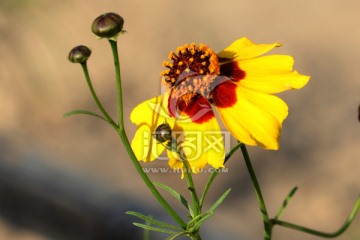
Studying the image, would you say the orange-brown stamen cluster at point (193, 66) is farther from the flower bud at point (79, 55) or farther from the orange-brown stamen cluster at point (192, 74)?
the flower bud at point (79, 55)

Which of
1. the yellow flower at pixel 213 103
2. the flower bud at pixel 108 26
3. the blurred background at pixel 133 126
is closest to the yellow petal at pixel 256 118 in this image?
the yellow flower at pixel 213 103

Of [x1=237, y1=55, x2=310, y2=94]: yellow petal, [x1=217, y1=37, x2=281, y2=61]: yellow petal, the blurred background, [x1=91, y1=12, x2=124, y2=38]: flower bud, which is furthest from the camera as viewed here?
the blurred background

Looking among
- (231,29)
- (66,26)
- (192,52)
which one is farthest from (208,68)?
(66,26)

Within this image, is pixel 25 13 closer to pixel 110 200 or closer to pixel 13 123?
pixel 13 123

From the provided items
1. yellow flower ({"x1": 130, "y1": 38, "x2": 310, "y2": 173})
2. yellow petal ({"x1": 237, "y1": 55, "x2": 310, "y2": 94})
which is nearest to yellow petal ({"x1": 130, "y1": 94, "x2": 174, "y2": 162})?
yellow flower ({"x1": 130, "y1": 38, "x2": 310, "y2": 173})

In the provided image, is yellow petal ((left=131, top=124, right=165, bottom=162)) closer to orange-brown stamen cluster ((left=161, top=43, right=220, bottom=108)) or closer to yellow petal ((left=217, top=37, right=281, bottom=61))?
orange-brown stamen cluster ((left=161, top=43, right=220, bottom=108))

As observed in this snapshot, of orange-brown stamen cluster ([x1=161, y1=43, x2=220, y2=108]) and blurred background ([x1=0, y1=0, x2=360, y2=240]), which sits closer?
orange-brown stamen cluster ([x1=161, y1=43, x2=220, y2=108])
